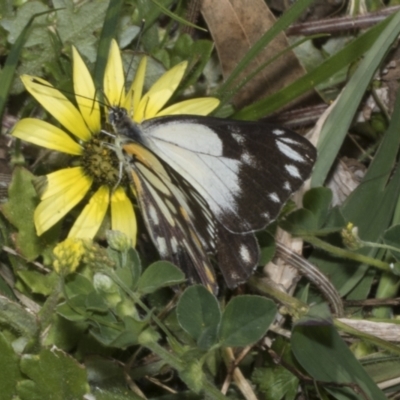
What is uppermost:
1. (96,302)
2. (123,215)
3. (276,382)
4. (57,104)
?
(57,104)

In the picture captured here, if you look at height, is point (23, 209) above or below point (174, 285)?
above

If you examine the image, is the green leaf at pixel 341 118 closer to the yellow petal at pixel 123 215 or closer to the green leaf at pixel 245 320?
the yellow petal at pixel 123 215

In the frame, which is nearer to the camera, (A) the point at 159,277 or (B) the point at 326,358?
(A) the point at 159,277

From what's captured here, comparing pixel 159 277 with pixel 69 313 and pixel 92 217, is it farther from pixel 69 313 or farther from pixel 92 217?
pixel 92 217

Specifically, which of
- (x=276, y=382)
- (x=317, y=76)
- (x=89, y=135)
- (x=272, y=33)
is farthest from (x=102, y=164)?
(x=276, y=382)

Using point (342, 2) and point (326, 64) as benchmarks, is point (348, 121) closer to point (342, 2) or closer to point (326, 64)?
point (326, 64)
